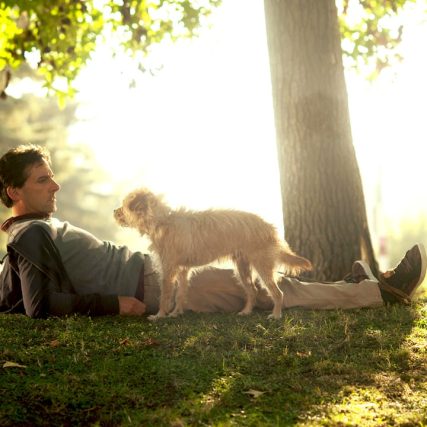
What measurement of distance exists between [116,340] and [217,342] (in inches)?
31.7

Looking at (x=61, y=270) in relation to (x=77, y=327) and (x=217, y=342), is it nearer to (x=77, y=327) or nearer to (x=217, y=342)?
(x=77, y=327)

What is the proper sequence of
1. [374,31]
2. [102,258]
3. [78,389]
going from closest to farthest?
[78,389] < [102,258] < [374,31]

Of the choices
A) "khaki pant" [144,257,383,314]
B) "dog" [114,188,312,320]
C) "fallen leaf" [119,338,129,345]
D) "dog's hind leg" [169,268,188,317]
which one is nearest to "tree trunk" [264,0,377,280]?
"khaki pant" [144,257,383,314]

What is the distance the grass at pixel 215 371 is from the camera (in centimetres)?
346

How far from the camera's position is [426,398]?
3.67 m

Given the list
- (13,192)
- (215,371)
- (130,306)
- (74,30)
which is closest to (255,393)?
(215,371)

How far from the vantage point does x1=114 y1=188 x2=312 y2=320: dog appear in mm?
6020

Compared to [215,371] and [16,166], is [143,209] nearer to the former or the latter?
[16,166]

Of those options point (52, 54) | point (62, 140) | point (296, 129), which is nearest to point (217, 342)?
point (296, 129)

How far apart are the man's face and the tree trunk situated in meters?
2.92

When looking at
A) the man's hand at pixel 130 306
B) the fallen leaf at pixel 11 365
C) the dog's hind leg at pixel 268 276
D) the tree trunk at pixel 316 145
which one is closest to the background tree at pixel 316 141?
the tree trunk at pixel 316 145

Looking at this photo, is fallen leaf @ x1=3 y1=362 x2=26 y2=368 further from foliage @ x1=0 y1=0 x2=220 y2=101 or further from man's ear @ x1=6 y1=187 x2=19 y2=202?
foliage @ x1=0 y1=0 x2=220 y2=101

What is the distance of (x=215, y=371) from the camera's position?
4.16m

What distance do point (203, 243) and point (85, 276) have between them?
3.86 ft
